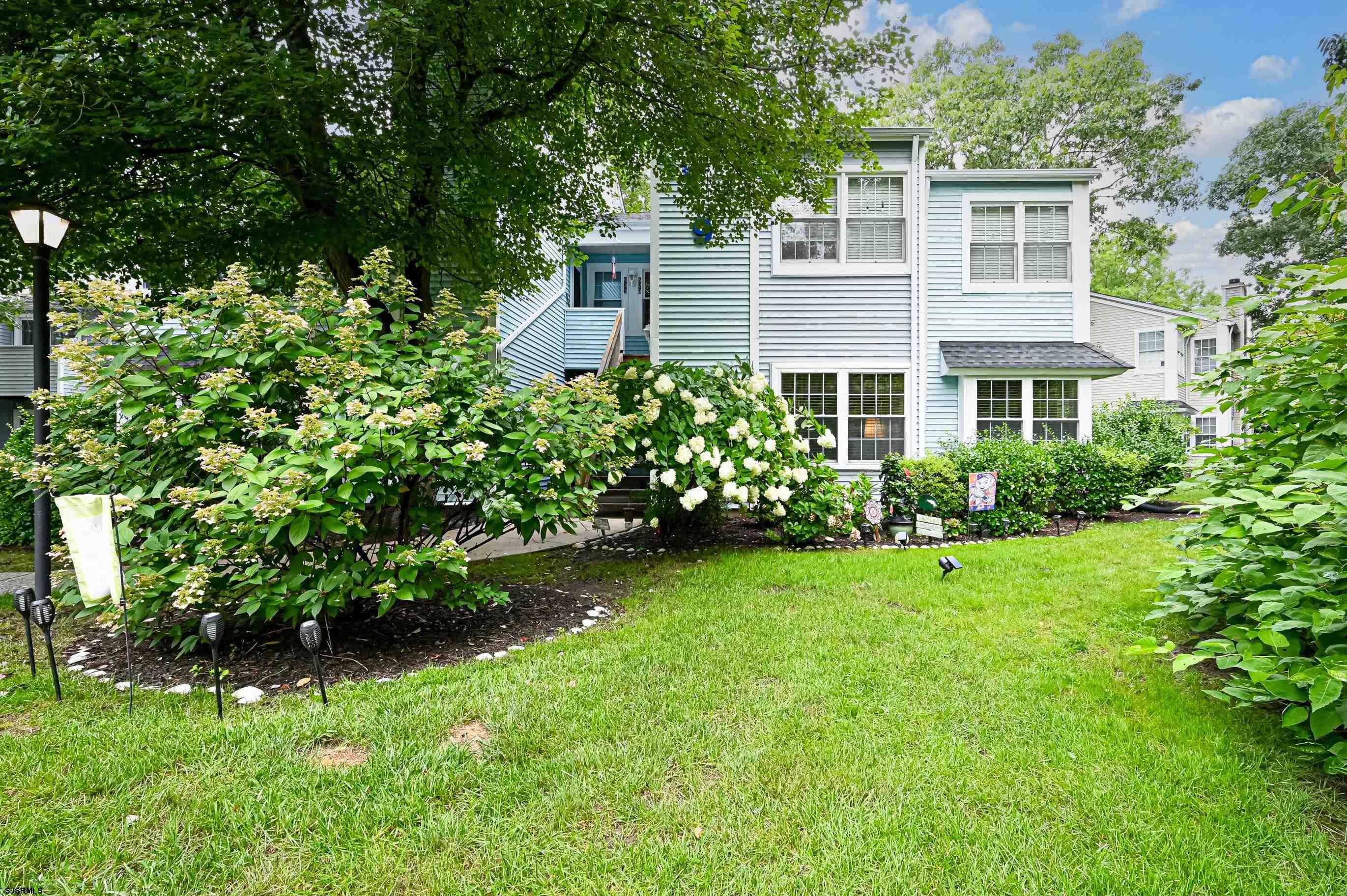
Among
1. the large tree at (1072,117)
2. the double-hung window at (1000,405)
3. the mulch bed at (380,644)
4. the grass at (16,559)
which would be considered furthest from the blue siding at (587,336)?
the large tree at (1072,117)

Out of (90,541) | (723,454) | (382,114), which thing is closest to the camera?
(90,541)

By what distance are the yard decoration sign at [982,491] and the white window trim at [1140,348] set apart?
44.2ft

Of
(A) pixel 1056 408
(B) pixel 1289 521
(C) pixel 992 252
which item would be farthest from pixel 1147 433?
(B) pixel 1289 521

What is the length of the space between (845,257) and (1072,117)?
1662 cm

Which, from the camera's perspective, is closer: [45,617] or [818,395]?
[45,617]

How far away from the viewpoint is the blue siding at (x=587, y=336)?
573 inches

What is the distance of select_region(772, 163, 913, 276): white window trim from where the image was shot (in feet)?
30.2

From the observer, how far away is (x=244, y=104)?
13.0 ft

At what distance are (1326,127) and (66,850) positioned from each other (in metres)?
5.56

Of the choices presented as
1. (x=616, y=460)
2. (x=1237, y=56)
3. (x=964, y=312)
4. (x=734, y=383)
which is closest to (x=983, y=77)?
(x=1237, y=56)

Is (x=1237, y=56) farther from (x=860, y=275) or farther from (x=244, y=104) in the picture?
(x=244, y=104)

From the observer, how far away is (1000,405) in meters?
9.19

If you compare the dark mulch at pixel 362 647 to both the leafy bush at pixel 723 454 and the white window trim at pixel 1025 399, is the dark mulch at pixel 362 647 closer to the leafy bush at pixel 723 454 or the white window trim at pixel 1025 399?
the leafy bush at pixel 723 454

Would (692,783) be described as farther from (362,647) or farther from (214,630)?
(362,647)
